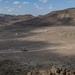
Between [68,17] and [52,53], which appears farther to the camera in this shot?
[68,17]

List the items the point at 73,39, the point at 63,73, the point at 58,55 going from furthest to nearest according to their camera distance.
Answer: the point at 73,39 → the point at 58,55 → the point at 63,73

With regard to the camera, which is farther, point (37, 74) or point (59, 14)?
point (59, 14)

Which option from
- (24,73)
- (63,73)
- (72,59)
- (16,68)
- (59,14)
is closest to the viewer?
(63,73)

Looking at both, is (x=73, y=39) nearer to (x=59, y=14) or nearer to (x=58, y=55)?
(x=58, y=55)

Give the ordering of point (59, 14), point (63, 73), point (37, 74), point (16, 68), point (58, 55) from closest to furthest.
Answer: point (63, 73) → point (37, 74) → point (16, 68) → point (58, 55) → point (59, 14)

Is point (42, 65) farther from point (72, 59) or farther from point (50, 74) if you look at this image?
point (50, 74)

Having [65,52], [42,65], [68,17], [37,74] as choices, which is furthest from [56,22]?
[37,74]

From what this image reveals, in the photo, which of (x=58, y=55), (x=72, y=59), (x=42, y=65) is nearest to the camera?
(x=42, y=65)

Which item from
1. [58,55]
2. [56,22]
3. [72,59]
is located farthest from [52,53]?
[56,22]
